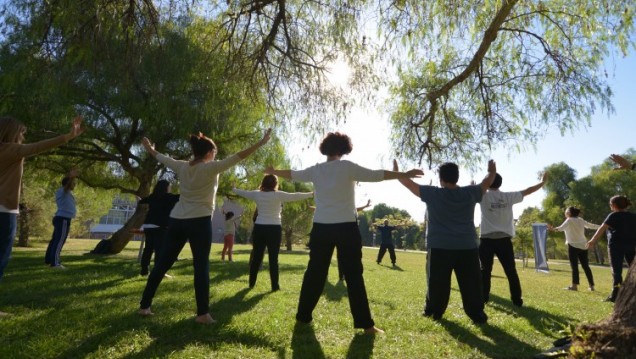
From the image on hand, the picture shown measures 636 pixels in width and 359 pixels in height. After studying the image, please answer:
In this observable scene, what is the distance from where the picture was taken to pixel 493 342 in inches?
147

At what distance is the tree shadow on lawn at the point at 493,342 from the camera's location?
339 centimetres

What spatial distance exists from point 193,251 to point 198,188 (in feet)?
2.15

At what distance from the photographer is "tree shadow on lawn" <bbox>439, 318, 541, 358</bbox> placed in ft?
11.1

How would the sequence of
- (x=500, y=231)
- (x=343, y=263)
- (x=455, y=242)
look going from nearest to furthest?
(x=343, y=263) → (x=455, y=242) → (x=500, y=231)

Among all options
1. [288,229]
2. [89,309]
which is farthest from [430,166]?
[288,229]

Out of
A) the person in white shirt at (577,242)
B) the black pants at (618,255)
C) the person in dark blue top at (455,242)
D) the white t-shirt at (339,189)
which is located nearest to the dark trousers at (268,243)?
the white t-shirt at (339,189)

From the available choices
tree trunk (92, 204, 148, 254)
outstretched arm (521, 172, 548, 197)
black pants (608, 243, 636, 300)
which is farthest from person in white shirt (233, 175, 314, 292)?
tree trunk (92, 204, 148, 254)

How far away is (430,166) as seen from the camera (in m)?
9.35

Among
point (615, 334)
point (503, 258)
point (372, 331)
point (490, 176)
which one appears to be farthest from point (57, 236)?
point (615, 334)

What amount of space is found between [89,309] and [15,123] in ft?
6.89

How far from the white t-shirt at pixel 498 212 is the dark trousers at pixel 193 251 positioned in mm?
3983

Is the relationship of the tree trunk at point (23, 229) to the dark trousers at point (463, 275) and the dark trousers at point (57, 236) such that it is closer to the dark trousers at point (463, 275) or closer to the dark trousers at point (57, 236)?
the dark trousers at point (57, 236)

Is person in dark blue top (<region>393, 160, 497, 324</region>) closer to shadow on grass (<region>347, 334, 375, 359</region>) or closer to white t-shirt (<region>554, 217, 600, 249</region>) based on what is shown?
shadow on grass (<region>347, 334, 375, 359</region>)

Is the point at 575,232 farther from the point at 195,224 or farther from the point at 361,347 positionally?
the point at 195,224
